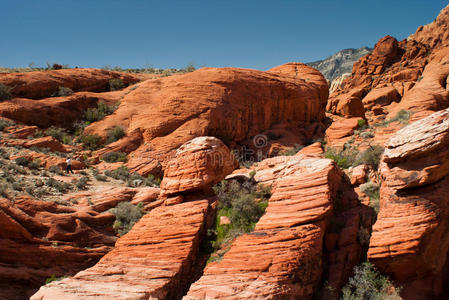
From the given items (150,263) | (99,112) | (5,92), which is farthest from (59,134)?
(150,263)

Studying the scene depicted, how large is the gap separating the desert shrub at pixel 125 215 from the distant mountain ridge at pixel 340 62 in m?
105

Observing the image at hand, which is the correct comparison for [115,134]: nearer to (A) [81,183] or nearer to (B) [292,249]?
(A) [81,183]

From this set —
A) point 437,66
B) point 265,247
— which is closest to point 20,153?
point 265,247

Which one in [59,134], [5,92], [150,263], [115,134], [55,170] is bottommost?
[150,263]

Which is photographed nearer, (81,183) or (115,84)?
(81,183)

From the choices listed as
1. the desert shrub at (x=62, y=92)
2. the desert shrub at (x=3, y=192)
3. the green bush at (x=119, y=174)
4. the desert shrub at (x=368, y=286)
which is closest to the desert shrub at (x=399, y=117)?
the desert shrub at (x=368, y=286)

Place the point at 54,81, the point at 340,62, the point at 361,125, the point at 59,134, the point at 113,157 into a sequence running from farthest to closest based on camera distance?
the point at 340,62 → the point at 54,81 → the point at 361,125 → the point at 59,134 → the point at 113,157

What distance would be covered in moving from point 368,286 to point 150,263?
588cm

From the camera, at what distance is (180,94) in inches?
848

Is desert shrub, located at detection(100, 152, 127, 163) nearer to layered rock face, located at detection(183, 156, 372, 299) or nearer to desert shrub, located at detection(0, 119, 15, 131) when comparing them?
desert shrub, located at detection(0, 119, 15, 131)

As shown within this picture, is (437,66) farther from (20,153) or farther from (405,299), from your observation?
(20,153)

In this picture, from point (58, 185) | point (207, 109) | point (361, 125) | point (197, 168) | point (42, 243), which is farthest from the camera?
point (361, 125)

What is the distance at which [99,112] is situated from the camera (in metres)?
21.7

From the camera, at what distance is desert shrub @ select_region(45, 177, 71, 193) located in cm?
1237
